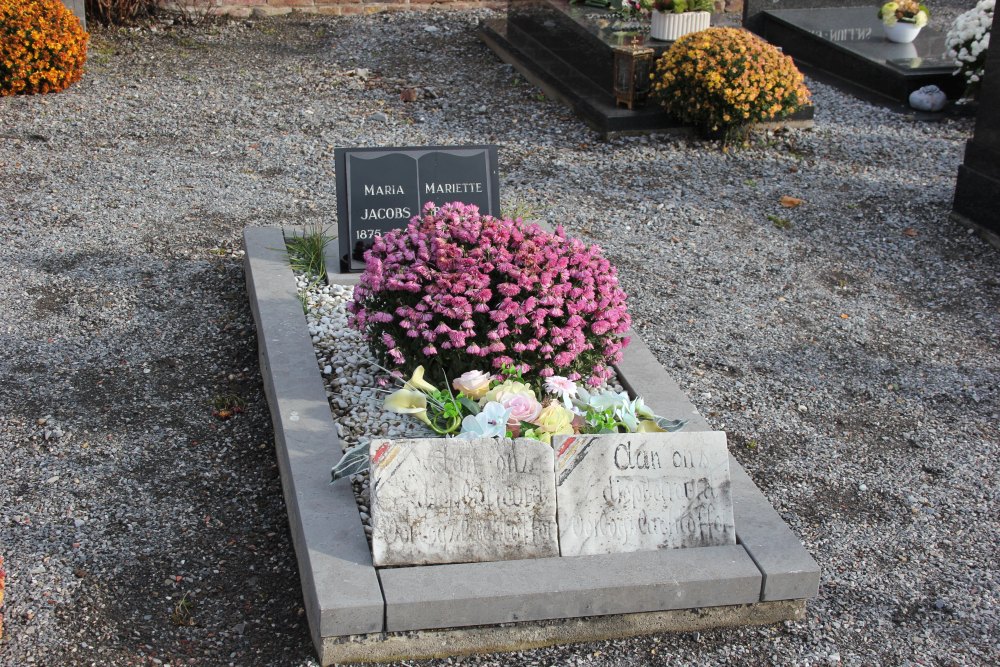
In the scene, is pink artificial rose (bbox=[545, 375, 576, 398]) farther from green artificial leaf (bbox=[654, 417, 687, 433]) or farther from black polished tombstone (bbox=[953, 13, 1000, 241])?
black polished tombstone (bbox=[953, 13, 1000, 241])

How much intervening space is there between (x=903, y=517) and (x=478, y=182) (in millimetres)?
2427

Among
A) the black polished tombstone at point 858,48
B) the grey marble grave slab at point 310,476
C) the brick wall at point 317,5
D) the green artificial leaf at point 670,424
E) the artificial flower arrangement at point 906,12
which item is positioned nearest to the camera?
the grey marble grave slab at point 310,476

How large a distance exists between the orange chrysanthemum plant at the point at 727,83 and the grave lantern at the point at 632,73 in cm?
18

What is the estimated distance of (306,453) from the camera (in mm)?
3951

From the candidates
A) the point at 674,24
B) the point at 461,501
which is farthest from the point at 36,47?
the point at 461,501

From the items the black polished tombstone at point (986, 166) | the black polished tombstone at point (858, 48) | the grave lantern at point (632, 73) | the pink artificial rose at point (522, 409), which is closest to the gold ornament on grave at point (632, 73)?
the grave lantern at point (632, 73)

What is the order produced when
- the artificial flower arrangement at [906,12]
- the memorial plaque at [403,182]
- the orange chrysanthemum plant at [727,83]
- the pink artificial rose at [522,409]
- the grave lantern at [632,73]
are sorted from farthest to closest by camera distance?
the artificial flower arrangement at [906,12], the grave lantern at [632,73], the orange chrysanthemum plant at [727,83], the memorial plaque at [403,182], the pink artificial rose at [522,409]

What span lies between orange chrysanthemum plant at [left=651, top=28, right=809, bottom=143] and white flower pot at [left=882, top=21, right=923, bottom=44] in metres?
2.50

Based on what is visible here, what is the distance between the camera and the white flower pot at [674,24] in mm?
8977

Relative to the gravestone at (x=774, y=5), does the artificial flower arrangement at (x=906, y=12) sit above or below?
above

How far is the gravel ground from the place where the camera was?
360 cm

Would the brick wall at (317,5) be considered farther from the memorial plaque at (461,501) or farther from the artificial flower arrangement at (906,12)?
the memorial plaque at (461,501)

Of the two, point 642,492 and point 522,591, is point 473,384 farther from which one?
point 522,591

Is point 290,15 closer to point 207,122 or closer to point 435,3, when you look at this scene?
point 435,3
